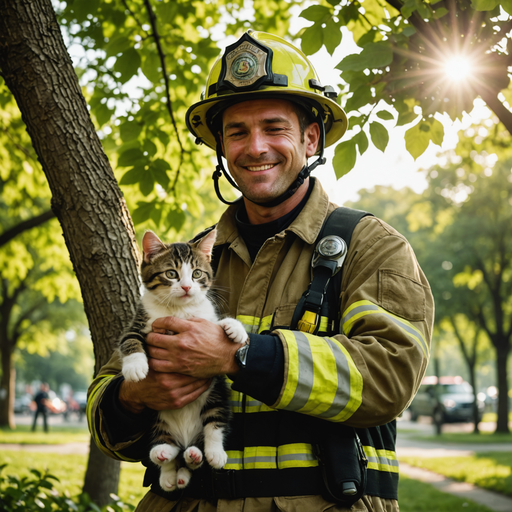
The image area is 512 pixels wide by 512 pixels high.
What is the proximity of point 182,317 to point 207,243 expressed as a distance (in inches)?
19.2

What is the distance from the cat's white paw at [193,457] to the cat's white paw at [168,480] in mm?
93

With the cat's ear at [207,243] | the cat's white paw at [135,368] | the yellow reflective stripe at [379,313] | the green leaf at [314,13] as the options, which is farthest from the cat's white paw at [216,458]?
the green leaf at [314,13]

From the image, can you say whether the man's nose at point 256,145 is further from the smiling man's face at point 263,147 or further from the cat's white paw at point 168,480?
the cat's white paw at point 168,480

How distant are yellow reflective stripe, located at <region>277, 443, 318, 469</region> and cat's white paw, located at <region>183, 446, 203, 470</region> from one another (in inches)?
18.0

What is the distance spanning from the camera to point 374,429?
7.98 ft

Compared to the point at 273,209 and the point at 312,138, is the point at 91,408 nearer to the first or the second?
the point at 273,209

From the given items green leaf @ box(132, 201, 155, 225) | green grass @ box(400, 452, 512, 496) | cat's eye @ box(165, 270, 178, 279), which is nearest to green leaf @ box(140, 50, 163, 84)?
green leaf @ box(132, 201, 155, 225)

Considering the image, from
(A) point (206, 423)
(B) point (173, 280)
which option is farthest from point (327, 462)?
(B) point (173, 280)

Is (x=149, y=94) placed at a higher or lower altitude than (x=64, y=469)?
higher

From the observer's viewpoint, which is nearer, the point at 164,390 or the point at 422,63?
the point at 164,390

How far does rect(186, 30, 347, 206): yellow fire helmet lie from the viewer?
116 inches

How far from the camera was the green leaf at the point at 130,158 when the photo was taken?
4.43 m

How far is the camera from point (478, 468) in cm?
1220

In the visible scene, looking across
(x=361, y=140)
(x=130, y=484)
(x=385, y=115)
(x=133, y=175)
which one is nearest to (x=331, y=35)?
(x=385, y=115)
